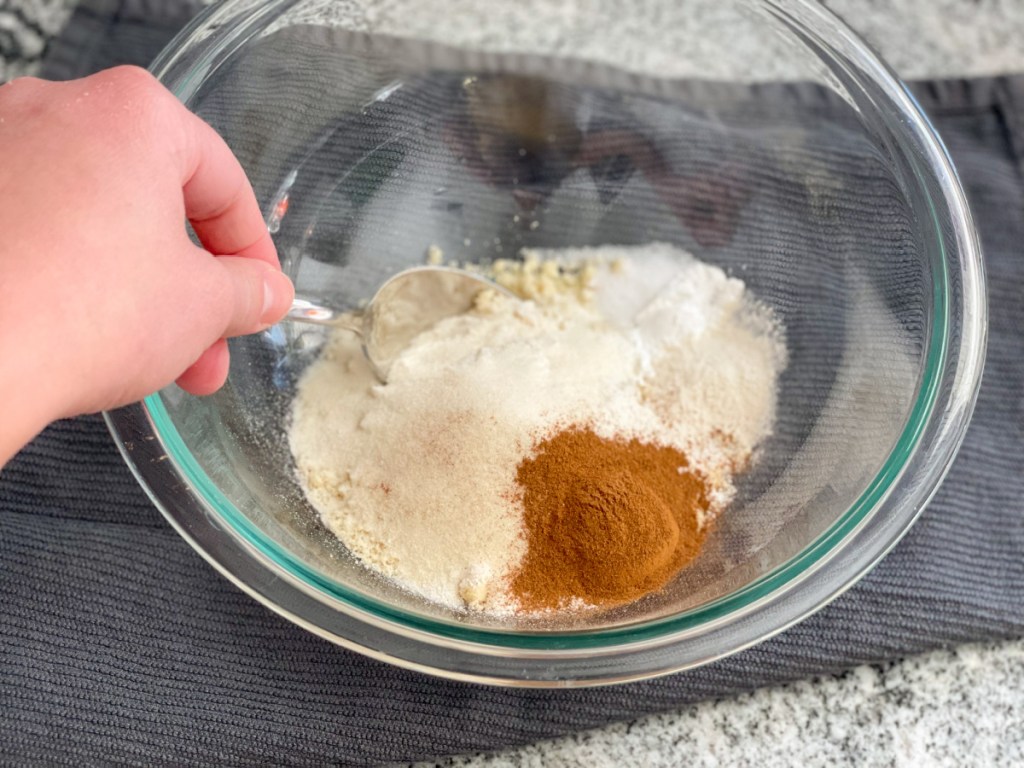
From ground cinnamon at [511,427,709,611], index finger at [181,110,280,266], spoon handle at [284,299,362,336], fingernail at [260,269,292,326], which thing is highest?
index finger at [181,110,280,266]

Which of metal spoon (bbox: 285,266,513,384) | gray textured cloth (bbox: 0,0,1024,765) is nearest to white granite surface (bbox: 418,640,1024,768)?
gray textured cloth (bbox: 0,0,1024,765)

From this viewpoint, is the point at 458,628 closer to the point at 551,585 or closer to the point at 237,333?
the point at 551,585

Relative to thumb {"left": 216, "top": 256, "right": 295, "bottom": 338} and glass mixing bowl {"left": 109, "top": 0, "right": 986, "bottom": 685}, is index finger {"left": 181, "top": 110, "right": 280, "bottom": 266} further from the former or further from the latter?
glass mixing bowl {"left": 109, "top": 0, "right": 986, "bottom": 685}

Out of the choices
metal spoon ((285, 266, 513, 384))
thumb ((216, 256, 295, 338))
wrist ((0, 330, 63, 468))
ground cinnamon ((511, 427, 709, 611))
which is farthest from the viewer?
metal spoon ((285, 266, 513, 384))

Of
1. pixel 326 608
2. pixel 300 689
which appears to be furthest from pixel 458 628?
pixel 300 689

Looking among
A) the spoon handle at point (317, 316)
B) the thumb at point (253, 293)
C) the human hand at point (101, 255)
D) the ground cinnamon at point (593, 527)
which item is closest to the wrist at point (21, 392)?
the human hand at point (101, 255)

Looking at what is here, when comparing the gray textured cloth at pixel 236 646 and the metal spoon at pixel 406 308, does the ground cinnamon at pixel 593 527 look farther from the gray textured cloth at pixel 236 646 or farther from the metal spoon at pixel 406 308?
the metal spoon at pixel 406 308
